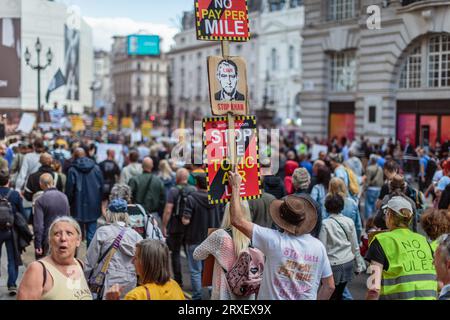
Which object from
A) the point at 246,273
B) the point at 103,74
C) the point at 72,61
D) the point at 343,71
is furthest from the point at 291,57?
the point at 103,74

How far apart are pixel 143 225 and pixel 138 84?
383 ft

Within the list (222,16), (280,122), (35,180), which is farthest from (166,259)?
(280,122)

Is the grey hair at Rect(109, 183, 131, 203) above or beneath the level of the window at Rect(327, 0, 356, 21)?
beneath

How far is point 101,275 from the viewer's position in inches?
252

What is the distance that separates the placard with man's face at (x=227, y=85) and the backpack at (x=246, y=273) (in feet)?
5.22

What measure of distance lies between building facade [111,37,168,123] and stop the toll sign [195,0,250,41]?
4255 inches

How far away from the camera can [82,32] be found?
137ft

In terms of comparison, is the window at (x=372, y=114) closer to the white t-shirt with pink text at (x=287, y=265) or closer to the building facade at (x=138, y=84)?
the white t-shirt with pink text at (x=287, y=265)

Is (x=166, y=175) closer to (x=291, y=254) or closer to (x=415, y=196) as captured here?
(x=415, y=196)

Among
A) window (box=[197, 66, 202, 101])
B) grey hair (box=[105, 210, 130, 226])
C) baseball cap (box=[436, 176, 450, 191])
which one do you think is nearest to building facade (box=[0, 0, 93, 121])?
grey hair (box=[105, 210, 130, 226])

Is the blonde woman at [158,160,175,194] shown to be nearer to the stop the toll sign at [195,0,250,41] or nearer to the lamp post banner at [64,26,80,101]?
the stop the toll sign at [195,0,250,41]

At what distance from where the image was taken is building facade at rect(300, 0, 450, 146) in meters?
21.6

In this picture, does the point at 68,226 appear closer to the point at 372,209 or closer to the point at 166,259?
the point at 166,259

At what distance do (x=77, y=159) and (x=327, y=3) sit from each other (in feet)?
71.1
